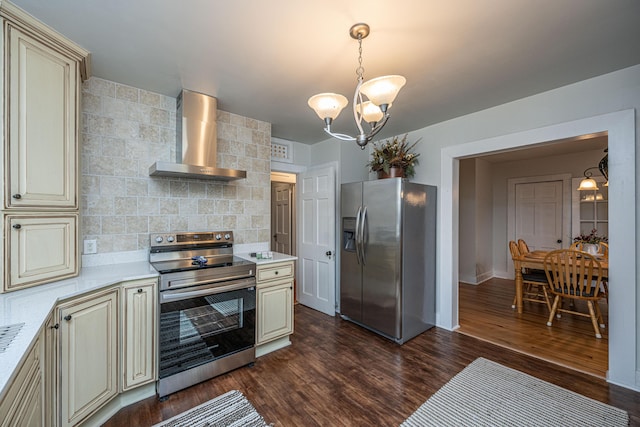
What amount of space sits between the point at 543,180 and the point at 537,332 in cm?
355

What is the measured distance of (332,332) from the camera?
3143 millimetres

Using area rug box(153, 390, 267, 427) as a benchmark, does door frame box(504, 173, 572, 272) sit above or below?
above

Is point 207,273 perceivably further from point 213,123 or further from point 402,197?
point 402,197

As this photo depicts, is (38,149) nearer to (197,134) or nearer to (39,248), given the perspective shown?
(39,248)

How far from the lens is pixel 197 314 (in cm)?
210

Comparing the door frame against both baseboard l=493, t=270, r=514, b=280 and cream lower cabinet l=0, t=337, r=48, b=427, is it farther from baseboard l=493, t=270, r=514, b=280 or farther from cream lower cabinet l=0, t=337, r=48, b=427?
cream lower cabinet l=0, t=337, r=48, b=427

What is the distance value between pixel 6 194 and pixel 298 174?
302cm

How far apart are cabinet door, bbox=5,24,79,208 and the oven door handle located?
2.85ft

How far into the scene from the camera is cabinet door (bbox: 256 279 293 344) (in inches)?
101

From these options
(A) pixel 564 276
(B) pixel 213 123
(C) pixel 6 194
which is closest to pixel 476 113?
(A) pixel 564 276

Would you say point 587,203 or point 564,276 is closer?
point 564,276

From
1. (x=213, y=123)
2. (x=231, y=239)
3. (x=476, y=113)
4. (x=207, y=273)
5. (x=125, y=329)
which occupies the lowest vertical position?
(x=125, y=329)

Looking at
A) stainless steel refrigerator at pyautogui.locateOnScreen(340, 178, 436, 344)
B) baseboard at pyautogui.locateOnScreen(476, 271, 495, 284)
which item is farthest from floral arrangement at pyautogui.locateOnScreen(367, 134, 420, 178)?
baseboard at pyautogui.locateOnScreen(476, 271, 495, 284)

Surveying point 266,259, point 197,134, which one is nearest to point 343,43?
point 197,134
